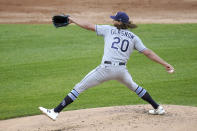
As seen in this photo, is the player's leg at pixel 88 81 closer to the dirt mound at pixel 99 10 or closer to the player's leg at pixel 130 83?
the player's leg at pixel 130 83

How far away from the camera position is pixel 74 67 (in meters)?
11.6

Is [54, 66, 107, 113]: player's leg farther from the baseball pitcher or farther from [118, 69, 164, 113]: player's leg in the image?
[118, 69, 164, 113]: player's leg

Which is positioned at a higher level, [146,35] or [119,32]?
[119,32]

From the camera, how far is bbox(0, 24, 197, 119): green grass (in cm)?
932

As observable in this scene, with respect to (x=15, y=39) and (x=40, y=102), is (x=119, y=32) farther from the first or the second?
(x=15, y=39)

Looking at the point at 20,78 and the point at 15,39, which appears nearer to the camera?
the point at 20,78

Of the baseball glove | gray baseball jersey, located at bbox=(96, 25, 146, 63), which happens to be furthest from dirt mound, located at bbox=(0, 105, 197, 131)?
the baseball glove

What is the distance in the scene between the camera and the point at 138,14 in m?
18.9

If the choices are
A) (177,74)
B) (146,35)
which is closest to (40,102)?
(177,74)

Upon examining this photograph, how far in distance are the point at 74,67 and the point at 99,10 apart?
27.4 feet

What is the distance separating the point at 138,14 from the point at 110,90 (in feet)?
31.1

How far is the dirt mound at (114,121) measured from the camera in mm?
7070

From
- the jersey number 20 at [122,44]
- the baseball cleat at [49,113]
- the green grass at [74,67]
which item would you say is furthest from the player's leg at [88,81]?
the green grass at [74,67]

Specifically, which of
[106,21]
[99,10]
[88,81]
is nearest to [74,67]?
[88,81]
